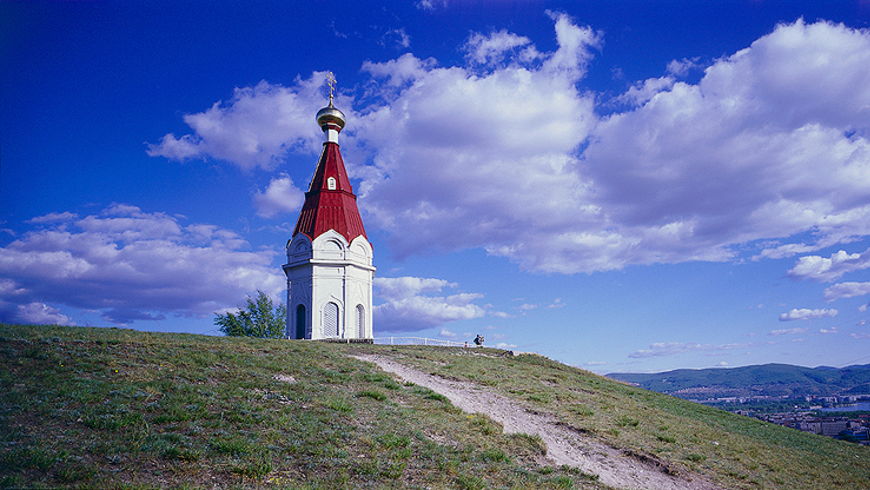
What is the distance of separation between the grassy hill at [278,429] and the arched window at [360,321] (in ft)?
43.8

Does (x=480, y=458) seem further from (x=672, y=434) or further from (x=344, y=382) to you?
(x=672, y=434)

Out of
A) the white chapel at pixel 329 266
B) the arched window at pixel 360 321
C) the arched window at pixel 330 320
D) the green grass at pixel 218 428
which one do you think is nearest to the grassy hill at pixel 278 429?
the green grass at pixel 218 428

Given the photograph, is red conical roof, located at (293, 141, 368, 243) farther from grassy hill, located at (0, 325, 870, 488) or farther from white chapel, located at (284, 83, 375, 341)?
grassy hill, located at (0, 325, 870, 488)

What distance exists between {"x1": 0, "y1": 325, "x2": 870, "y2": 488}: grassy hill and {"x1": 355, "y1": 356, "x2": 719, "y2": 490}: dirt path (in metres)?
0.49

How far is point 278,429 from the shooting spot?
10.1 m

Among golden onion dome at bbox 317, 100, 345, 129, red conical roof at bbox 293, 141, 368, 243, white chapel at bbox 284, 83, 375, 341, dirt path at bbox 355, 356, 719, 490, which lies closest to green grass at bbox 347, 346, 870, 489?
dirt path at bbox 355, 356, 719, 490

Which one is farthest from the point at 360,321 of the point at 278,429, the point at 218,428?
the point at 218,428

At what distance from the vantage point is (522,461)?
1112 cm

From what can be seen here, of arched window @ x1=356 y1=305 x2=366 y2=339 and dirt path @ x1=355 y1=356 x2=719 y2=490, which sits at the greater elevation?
arched window @ x1=356 y1=305 x2=366 y2=339

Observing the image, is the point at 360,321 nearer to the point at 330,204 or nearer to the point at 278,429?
the point at 330,204

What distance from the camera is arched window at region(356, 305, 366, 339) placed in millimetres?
32719

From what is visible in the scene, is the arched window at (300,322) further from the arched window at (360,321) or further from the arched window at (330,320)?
the arched window at (360,321)

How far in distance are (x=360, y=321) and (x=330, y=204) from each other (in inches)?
296

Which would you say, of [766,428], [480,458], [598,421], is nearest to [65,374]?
[480,458]
